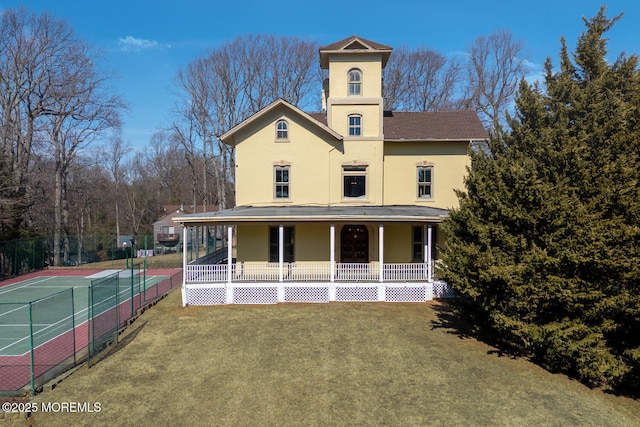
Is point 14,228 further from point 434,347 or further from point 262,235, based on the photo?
point 434,347

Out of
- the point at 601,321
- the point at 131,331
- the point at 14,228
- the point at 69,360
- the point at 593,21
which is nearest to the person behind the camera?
the point at 601,321

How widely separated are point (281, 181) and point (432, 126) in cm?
907

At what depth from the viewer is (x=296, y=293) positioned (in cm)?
1550

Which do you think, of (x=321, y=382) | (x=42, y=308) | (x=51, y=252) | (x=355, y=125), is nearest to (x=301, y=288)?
(x=321, y=382)

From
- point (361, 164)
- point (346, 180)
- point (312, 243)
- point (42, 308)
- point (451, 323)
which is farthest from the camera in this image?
point (346, 180)

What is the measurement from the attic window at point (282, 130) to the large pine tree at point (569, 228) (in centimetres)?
1012

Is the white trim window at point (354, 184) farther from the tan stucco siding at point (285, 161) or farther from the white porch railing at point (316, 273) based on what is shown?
the white porch railing at point (316, 273)

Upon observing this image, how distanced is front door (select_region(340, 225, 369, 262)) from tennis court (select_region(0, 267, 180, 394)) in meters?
9.50

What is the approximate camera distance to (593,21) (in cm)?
1085

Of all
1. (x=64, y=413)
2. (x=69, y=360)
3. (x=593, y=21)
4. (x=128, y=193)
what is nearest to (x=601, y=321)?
(x=593, y=21)

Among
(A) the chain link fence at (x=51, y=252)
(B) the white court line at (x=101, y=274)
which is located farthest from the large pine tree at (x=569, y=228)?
(B) the white court line at (x=101, y=274)

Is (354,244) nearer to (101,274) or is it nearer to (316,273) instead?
(316,273)

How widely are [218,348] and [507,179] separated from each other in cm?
992

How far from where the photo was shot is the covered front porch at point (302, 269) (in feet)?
50.0
